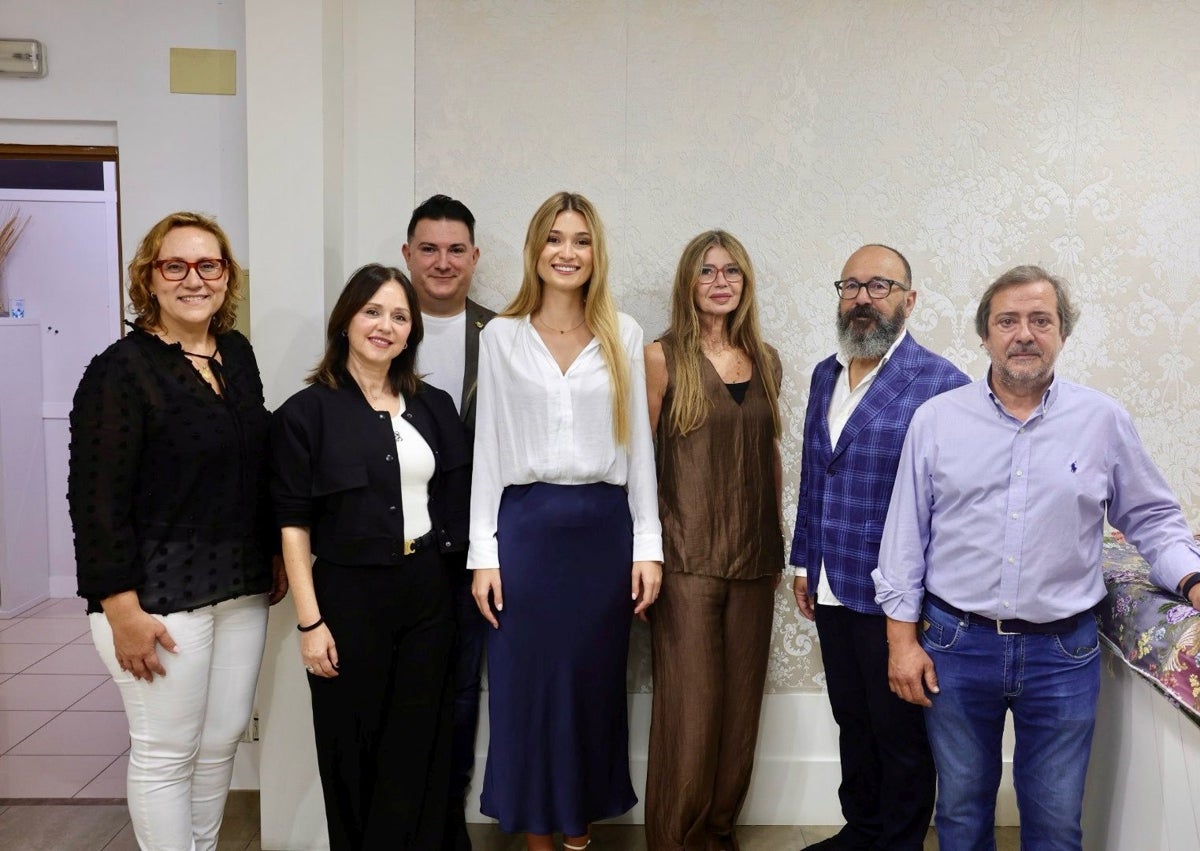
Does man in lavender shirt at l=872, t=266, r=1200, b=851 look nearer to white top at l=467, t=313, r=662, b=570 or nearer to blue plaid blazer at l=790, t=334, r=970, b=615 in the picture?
blue plaid blazer at l=790, t=334, r=970, b=615

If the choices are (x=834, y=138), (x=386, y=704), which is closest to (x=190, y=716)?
(x=386, y=704)

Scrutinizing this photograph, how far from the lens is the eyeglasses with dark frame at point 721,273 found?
8.30 feet

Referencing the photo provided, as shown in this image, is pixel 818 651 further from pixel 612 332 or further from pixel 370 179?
pixel 370 179

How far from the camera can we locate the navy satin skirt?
7.52ft

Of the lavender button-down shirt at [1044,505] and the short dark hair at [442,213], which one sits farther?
the short dark hair at [442,213]

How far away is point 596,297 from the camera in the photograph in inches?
91.4

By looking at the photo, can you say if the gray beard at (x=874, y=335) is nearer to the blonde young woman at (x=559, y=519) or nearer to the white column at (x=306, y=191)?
the blonde young woman at (x=559, y=519)

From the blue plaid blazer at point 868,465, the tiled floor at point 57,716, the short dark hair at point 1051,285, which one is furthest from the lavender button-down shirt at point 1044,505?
the tiled floor at point 57,716

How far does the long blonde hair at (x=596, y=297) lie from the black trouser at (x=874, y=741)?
2.54ft

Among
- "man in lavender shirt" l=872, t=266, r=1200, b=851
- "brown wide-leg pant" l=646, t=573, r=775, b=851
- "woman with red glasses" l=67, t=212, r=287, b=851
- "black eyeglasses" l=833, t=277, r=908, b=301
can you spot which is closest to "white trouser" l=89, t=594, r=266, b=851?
"woman with red glasses" l=67, t=212, r=287, b=851

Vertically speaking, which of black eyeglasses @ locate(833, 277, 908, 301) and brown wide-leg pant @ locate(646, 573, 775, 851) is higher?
black eyeglasses @ locate(833, 277, 908, 301)

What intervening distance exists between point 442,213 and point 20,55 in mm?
1463

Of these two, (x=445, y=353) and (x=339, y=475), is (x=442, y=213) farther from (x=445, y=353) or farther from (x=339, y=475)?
(x=339, y=475)

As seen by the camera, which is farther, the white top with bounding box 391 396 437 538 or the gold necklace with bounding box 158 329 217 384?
the white top with bounding box 391 396 437 538
